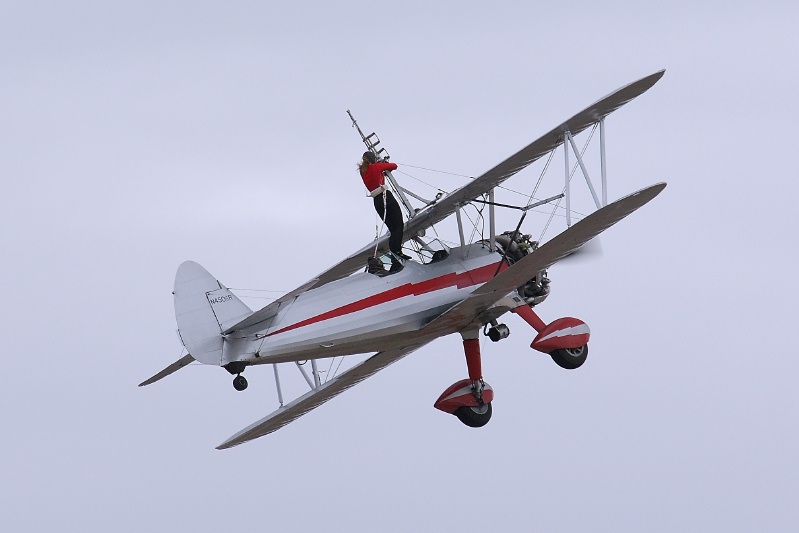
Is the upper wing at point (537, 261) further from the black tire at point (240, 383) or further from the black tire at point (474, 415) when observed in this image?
the black tire at point (240, 383)

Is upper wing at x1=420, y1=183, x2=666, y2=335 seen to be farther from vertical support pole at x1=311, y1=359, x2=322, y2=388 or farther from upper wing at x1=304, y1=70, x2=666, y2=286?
vertical support pole at x1=311, y1=359, x2=322, y2=388

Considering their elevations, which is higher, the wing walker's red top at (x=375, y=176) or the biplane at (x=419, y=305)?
the wing walker's red top at (x=375, y=176)

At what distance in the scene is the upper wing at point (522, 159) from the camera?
72.2ft

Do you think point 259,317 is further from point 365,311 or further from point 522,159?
point 522,159

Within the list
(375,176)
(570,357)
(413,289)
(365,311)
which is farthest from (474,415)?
(375,176)

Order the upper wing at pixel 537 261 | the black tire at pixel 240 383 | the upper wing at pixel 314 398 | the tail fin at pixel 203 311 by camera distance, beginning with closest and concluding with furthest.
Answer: the upper wing at pixel 537 261 < the black tire at pixel 240 383 < the tail fin at pixel 203 311 < the upper wing at pixel 314 398

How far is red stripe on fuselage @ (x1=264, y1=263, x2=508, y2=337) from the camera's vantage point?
2166 cm

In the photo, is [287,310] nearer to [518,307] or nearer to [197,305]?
[197,305]

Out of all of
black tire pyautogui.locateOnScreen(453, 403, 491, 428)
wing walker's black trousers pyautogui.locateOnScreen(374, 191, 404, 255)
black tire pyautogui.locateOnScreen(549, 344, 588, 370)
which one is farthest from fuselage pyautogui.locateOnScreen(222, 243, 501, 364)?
black tire pyautogui.locateOnScreen(453, 403, 491, 428)

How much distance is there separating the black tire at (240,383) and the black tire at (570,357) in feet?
14.1

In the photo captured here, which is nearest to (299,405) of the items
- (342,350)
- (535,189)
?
(342,350)

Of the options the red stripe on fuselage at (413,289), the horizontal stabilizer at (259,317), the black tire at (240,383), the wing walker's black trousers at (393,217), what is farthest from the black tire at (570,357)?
the black tire at (240,383)

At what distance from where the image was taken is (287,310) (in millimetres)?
21547

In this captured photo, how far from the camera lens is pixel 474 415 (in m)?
24.2
